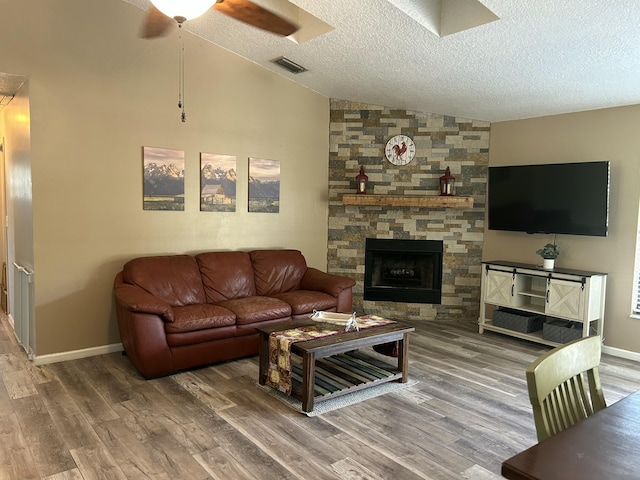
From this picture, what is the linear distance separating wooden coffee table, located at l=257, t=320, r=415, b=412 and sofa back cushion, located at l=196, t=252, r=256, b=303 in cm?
113

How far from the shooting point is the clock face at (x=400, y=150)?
579cm

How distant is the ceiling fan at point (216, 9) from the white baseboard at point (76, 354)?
2811 mm

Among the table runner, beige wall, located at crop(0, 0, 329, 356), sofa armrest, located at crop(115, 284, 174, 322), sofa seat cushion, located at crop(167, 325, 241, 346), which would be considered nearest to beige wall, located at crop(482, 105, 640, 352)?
the table runner

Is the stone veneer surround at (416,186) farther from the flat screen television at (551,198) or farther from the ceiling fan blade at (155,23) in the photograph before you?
the ceiling fan blade at (155,23)

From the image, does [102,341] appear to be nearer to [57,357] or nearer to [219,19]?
[57,357]

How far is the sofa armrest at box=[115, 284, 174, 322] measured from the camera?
12.0ft

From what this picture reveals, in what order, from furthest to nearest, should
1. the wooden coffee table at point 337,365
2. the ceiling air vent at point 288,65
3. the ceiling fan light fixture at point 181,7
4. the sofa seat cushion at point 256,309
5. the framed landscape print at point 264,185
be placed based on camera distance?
the framed landscape print at point 264,185
the ceiling air vent at point 288,65
the sofa seat cushion at point 256,309
the wooden coffee table at point 337,365
the ceiling fan light fixture at point 181,7

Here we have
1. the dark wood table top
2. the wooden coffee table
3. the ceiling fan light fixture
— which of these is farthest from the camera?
the wooden coffee table

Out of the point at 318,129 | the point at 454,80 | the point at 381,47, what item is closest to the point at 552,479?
the point at 381,47

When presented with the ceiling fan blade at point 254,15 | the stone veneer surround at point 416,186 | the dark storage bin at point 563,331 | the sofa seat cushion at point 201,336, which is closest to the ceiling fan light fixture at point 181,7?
the ceiling fan blade at point 254,15

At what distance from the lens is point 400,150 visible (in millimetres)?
5809

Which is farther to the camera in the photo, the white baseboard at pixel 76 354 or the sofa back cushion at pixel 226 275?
the sofa back cushion at pixel 226 275

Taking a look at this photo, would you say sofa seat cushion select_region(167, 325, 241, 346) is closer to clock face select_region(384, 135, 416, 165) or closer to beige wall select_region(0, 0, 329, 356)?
beige wall select_region(0, 0, 329, 356)

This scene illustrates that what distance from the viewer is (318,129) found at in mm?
5883
